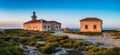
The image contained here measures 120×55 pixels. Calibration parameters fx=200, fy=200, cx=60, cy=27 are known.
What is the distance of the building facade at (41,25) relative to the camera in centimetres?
4609

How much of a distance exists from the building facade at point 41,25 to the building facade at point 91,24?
1307 centimetres

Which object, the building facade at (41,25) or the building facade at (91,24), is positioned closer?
the building facade at (91,24)

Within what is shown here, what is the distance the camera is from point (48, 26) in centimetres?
4725

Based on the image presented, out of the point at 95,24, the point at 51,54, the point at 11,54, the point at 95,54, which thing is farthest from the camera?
the point at 95,24

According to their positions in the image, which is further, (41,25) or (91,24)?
(41,25)

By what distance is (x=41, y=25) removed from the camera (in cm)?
4591

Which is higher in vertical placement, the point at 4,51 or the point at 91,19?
the point at 91,19

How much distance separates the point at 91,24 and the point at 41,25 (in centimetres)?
→ 1477

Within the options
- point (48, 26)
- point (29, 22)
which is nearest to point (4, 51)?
point (48, 26)

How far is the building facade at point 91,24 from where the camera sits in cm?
3459

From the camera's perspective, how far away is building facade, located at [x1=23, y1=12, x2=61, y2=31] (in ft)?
151

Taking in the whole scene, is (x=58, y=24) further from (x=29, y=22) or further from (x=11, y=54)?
(x=11, y=54)

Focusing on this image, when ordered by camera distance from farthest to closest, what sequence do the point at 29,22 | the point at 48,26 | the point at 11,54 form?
the point at 29,22, the point at 48,26, the point at 11,54

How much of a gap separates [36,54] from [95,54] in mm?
3159
